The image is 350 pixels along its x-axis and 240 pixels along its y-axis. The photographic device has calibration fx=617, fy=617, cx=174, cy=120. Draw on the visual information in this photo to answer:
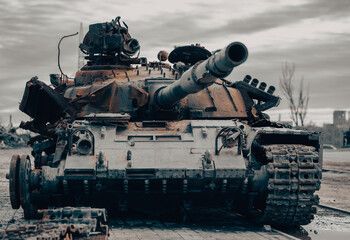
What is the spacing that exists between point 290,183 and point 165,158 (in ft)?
7.19

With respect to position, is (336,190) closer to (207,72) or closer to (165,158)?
(165,158)

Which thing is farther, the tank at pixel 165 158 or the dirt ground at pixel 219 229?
the tank at pixel 165 158

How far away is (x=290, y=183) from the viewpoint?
1059 cm

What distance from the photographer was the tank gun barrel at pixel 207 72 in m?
8.77

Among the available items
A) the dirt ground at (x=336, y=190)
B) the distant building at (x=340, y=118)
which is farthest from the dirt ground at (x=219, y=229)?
the distant building at (x=340, y=118)

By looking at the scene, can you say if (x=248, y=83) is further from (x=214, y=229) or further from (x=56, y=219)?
(x=56, y=219)

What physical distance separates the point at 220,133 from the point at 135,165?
1.69 meters

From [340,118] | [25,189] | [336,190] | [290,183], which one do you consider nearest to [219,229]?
[290,183]

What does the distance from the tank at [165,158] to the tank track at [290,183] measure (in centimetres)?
2

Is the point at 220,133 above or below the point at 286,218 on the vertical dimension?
above

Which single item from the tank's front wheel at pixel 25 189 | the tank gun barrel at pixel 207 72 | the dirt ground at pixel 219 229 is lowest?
the dirt ground at pixel 219 229

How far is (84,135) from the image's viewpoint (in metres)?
11.0

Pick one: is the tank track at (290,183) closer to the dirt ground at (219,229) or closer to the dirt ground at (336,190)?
the dirt ground at (219,229)

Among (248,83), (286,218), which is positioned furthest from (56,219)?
(248,83)
